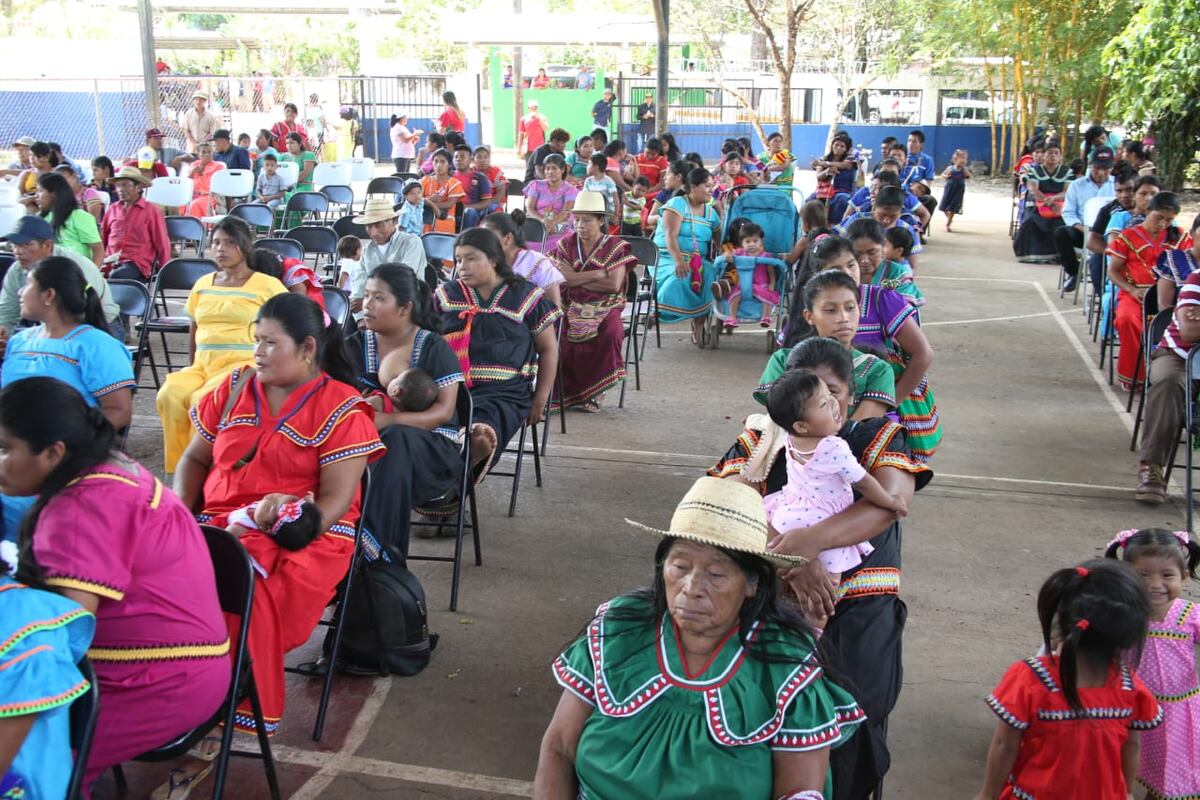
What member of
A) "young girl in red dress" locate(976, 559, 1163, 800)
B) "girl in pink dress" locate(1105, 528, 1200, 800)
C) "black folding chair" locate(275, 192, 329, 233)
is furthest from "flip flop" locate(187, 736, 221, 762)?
"black folding chair" locate(275, 192, 329, 233)

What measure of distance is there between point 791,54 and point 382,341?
13.2 m

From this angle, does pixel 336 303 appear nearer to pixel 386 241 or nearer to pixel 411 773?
pixel 386 241

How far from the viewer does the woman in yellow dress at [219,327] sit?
5207 mm

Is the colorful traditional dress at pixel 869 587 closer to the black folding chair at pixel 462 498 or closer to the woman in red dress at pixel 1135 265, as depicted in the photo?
the black folding chair at pixel 462 498

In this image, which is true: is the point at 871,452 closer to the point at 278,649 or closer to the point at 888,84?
the point at 278,649

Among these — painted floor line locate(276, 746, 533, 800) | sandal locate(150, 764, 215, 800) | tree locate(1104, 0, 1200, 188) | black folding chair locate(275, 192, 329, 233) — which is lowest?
painted floor line locate(276, 746, 533, 800)

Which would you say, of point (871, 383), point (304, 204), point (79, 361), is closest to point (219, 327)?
point (79, 361)

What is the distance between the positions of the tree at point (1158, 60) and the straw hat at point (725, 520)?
13809mm

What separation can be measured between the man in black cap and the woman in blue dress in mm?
6576

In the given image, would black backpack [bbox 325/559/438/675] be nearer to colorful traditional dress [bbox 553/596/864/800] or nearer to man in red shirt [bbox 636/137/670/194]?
colorful traditional dress [bbox 553/596/864/800]

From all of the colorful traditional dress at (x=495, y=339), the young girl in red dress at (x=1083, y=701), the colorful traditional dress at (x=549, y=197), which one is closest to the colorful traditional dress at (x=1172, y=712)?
the young girl in red dress at (x=1083, y=701)

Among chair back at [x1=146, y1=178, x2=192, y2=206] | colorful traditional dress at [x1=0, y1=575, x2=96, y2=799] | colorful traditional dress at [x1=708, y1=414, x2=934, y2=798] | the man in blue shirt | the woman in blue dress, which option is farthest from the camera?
chair back at [x1=146, y1=178, x2=192, y2=206]

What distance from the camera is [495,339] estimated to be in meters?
5.45

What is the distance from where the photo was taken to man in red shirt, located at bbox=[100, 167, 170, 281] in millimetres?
8320
